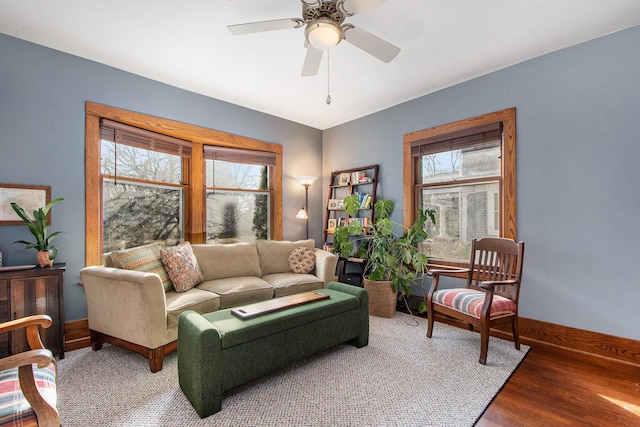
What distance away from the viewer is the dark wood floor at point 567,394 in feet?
5.88

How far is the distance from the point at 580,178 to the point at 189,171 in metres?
4.23

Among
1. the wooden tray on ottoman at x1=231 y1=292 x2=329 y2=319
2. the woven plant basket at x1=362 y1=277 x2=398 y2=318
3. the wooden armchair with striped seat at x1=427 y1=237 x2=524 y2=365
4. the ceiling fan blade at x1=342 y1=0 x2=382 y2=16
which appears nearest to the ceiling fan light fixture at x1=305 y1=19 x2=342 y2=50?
the ceiling fan blade at x1=342 y1=0 x2=382 y2=16

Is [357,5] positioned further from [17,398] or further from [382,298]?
[382,298]

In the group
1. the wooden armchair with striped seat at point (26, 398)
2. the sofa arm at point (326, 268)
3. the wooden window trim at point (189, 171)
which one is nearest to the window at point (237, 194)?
the wooden window trim at point (189, 171)

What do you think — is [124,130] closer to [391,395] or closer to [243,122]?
[243,122]

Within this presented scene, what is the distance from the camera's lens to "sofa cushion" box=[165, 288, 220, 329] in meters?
2.45

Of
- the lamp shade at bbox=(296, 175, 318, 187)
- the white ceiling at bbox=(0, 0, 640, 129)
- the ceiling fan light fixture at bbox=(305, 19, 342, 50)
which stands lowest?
the lamp shade at bbox=(296, 175, 318, 187)

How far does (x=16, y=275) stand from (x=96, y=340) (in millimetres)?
837

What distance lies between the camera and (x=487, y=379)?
2215 millimetres

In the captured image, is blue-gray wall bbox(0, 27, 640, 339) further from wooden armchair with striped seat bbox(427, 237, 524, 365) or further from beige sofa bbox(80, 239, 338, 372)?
A: beige sofa bbox(80, 239, 338, 372)

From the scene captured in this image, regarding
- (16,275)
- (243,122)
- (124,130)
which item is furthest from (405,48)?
(16,275)

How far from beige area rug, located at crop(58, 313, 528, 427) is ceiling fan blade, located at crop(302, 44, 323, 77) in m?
2.42

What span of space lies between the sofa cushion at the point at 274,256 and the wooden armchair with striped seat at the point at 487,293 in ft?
6.07

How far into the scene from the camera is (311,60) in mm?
2285
